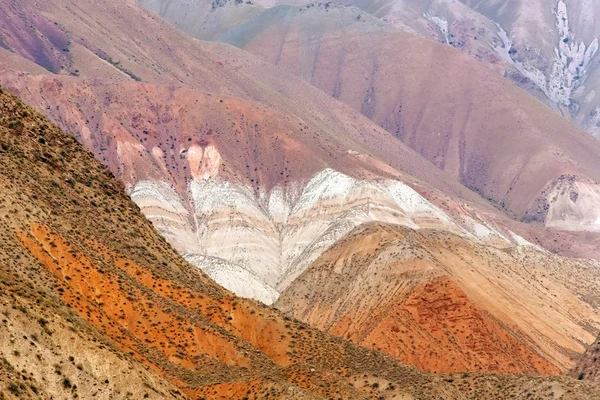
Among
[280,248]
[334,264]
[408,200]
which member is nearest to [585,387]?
[334,264]

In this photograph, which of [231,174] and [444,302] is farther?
[231,174]

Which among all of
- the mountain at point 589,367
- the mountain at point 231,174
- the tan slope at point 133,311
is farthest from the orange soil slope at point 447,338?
the mountain at point 231,174

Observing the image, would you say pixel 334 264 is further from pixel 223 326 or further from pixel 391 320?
pixel 223 326

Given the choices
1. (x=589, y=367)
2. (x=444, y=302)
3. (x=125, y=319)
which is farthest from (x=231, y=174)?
(x=125, y=319)

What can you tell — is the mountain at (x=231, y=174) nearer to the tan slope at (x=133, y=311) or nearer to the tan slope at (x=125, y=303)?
the tan slope at (x=133, y=311)

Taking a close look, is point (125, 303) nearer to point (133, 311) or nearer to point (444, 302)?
point (133, 311)

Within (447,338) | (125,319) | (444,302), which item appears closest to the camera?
(125,319)
